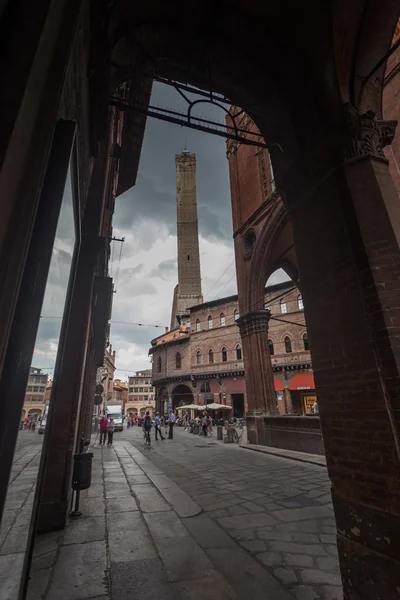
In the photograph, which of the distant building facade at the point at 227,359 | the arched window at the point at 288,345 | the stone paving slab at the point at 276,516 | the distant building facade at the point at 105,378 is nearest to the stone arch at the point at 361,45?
the stone paving slab at the point at 276,516

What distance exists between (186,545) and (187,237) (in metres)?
50.7

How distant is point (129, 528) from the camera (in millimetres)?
3971

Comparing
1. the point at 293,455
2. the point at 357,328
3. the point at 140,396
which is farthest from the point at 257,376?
the point at 140,396

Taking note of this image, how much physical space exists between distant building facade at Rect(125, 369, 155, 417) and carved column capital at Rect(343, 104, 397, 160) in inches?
3053

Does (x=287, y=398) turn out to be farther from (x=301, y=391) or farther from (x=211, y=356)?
(x=211, y=356)

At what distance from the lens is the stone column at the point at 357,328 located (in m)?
2.63

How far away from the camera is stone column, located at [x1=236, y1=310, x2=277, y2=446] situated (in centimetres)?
1240

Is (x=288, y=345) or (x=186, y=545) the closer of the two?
(x=186, y=545)

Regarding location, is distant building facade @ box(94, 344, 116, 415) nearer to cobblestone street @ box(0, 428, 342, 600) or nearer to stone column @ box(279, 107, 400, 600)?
cobblestone street @ box(0, 428, 342, 600)

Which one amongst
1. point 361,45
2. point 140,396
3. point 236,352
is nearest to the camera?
point 361,45

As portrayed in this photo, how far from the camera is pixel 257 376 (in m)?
12.7

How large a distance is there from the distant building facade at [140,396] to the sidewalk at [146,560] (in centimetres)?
7502

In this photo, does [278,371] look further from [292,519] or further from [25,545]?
[25,545]

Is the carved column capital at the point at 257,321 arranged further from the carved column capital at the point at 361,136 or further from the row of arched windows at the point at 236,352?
the row of arched windows at the point at 236,352
